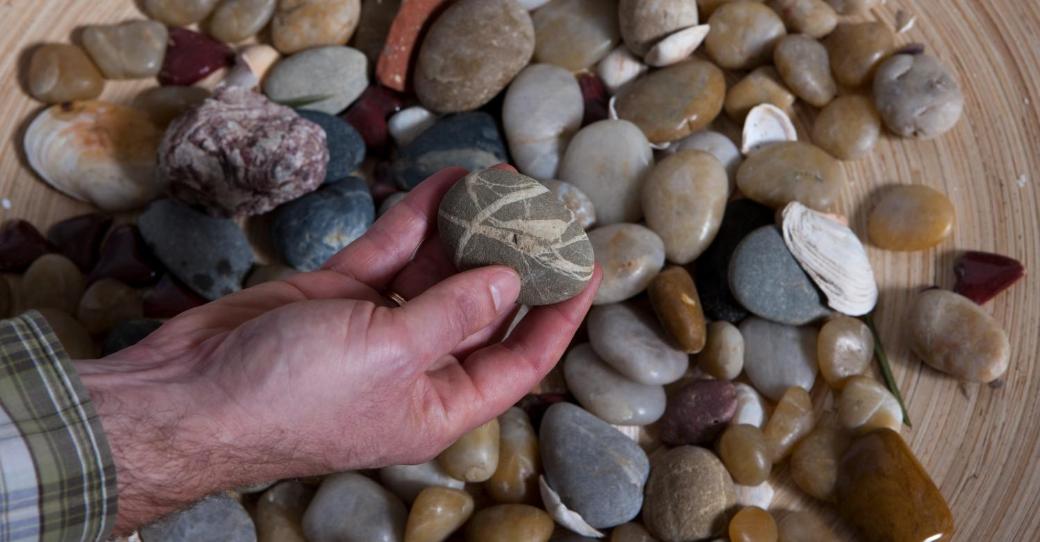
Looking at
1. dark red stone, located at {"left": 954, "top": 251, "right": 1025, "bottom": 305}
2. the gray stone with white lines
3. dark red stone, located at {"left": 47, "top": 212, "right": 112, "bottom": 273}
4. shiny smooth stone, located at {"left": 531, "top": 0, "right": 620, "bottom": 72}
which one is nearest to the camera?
the gray stone with white lines

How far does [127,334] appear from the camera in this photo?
53.3 inches

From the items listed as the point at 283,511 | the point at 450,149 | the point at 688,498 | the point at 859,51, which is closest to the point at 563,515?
the point at 688,498

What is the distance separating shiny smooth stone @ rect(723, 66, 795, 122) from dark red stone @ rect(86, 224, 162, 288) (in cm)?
104

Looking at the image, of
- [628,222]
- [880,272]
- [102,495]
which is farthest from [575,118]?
[102,495]

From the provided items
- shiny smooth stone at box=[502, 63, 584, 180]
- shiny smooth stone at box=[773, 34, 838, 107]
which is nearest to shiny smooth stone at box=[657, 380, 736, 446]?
shiny smooth stone at box=[502, 63, 584, 180]

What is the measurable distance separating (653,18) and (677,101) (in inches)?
5.9

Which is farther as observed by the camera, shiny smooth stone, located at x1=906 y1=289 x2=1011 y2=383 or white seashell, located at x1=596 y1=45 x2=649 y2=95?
white seashell, located at x1=596 y1=45 x2=649 y2=95

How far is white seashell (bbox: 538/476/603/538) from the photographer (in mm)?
1267

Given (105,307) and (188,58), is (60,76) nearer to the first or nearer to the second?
(188,58)

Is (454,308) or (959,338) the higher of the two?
(454,308)

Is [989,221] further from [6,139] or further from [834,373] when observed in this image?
[6,139]

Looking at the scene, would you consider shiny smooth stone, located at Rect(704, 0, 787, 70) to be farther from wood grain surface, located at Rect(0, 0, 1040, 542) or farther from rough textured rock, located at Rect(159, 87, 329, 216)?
rough textured rock, located at Rect(159, 87, 329, 216)

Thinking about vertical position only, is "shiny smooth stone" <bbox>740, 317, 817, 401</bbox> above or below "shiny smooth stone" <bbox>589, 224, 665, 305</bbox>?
below

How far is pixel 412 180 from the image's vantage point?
1.53 metres
